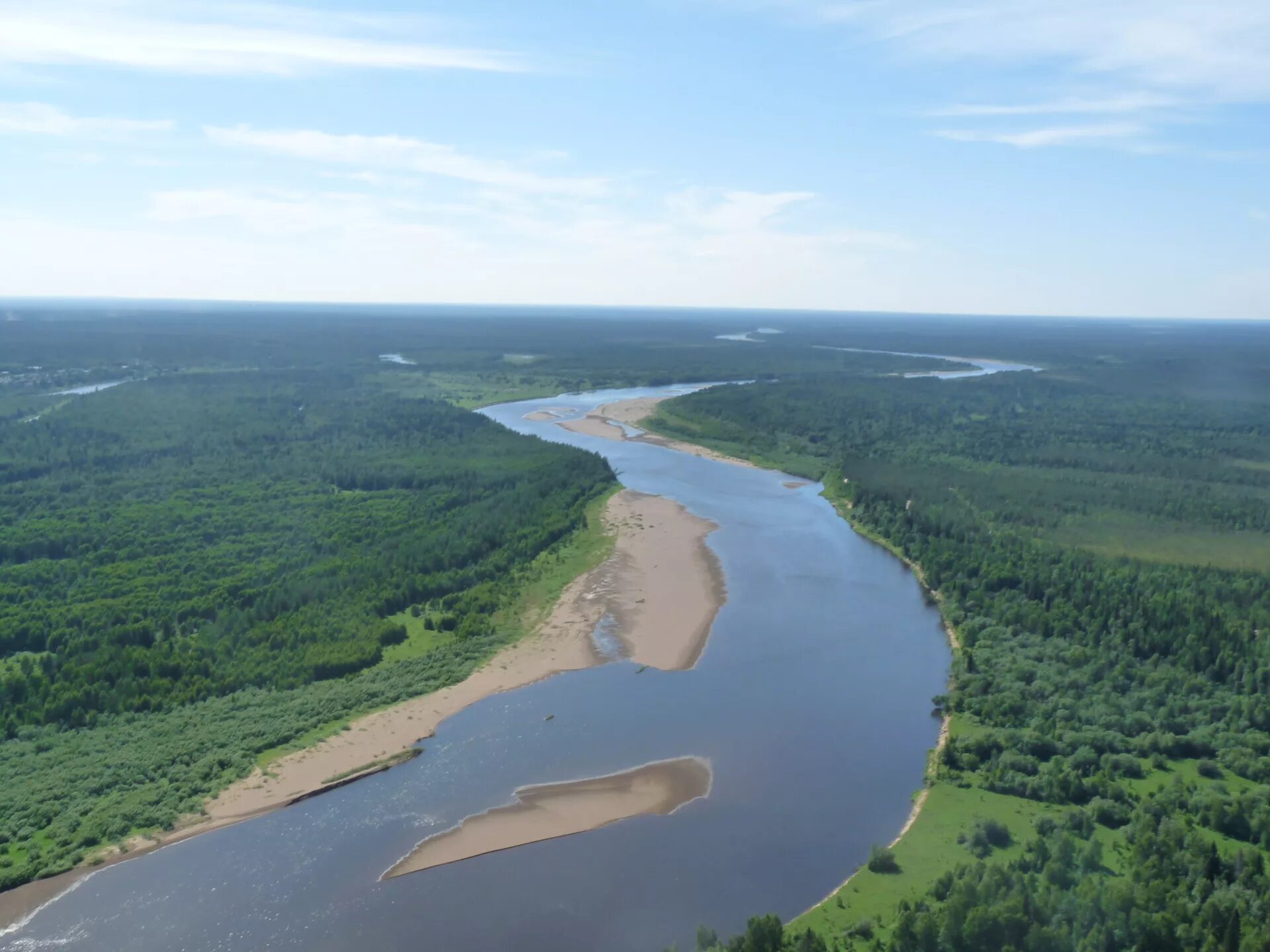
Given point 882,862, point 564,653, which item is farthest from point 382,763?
point 882,862

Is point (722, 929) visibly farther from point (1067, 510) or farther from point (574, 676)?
point (1067, 510)

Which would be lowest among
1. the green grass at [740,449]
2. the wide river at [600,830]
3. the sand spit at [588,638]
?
the wide river at [600,830]

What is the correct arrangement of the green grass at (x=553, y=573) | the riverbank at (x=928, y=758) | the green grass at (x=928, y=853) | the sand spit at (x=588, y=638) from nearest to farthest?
the green grass at (x=928, y=853), the riverbank at (x=928, y=758), the sand spit at (x=588, y=638), the green grass at (x=553, y=573)

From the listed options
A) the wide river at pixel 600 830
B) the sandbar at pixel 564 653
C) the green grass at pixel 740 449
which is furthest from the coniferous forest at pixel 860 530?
the wide river at pixel 600 830

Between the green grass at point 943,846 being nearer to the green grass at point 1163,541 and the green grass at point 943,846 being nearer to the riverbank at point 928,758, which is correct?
the riverbank at point 928,758

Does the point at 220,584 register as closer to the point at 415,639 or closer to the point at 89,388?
the point at 415,639
